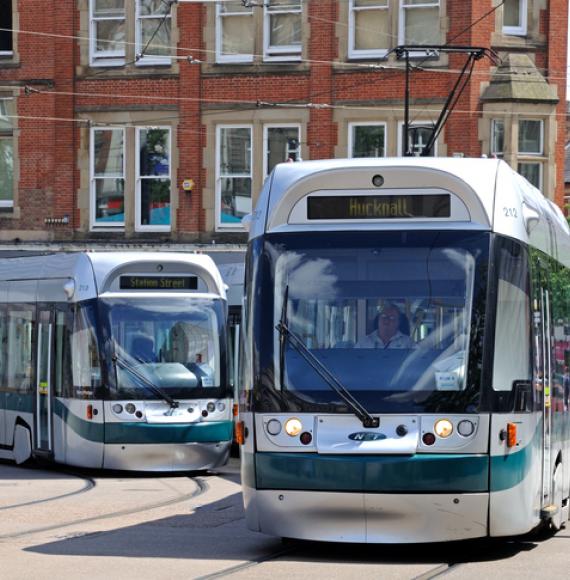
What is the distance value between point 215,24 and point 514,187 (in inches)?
963

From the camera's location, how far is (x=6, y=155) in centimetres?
3712

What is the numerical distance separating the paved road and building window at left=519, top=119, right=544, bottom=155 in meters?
18.9

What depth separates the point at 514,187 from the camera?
12.0 meters

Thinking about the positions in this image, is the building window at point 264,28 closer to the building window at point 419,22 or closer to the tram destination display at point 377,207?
the building window at point 419,22

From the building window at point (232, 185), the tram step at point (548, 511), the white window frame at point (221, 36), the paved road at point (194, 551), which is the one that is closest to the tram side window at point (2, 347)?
the paved road at point (194, 551)

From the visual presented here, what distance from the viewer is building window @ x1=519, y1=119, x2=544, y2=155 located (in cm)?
3431

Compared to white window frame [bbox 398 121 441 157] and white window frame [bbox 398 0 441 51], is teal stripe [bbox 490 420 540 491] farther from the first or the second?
white window frame [bbox 398 0 441 51]

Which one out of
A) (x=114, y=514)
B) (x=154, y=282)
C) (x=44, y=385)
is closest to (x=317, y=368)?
(x=114, y=514)

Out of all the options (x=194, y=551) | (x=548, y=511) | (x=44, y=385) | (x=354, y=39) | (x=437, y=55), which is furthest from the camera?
(x=354, y=39)

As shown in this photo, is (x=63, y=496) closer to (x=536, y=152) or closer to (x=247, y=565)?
(x=247, y=565)

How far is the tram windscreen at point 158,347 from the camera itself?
20188mm

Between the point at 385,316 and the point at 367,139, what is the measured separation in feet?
77.6

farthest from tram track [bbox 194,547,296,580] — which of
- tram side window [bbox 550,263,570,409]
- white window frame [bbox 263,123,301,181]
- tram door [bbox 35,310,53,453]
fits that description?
white window frame [bbox 263,123,301,181]

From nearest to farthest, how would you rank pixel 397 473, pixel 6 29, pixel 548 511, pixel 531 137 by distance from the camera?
pixel 397 473
pixel 548 511
pixel 531 137
pixel 6 29
